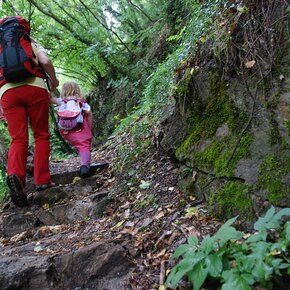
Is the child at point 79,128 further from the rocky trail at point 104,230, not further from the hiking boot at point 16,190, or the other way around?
the hiking boot at point 16,190

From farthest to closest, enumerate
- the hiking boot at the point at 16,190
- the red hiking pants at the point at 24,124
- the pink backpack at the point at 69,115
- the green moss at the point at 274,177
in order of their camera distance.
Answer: the pink backpack at the point at 69,115, the red hiking pants at the point at 24,124, the hiking boot at the point at 16,190, the green moss at the point at 274,177

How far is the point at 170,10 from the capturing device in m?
9.20

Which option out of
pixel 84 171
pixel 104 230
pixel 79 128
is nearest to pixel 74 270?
pixel 104 230

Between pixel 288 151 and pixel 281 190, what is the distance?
0.34 metres

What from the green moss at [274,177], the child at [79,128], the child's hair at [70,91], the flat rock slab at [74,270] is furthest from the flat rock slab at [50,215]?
the green moss at [274,177]

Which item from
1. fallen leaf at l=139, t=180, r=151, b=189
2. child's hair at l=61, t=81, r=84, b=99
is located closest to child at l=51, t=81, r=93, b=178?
child's hair at l=61, t=81, r=84, b=99

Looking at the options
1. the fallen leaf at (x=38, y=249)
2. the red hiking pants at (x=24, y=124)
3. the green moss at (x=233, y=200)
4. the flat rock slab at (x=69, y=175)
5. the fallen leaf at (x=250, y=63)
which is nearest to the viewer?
the green moss at (x=233, y=200)

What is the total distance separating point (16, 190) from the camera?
4422mm

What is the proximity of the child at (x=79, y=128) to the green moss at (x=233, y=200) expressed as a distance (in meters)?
2.73

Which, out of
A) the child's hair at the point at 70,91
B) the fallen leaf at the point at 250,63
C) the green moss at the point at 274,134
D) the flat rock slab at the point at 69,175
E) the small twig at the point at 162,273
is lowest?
the small twig at the point at 162,273

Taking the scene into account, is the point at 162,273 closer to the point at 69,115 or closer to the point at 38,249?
the point at 38,249

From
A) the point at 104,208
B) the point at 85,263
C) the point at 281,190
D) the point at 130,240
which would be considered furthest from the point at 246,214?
the point at 104,208

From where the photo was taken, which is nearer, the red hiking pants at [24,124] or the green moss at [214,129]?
the green moss at [214,129]

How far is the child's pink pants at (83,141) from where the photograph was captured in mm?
5320
